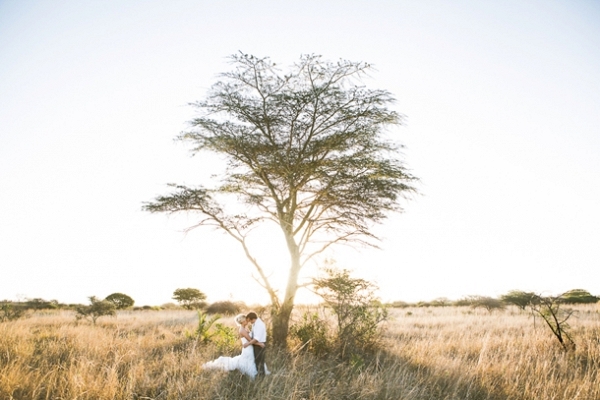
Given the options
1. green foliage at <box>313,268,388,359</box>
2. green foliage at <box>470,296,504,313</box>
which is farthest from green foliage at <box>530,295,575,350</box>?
green foliage at <box>470,296,504,313</box>

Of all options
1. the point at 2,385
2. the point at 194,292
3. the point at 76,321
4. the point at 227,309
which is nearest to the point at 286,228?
the point at 2,385

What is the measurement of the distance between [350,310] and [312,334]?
130cm

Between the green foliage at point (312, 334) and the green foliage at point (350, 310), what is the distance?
0.36 metres

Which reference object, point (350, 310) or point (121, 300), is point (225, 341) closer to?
point (350, 310)

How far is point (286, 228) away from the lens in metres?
9.90

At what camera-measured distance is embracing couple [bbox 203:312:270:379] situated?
669 centimetres

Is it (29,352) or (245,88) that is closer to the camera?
(29,352)

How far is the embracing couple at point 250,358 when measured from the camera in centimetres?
669

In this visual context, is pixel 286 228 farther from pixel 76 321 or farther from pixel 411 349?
pixel 76 321

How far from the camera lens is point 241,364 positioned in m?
6.80

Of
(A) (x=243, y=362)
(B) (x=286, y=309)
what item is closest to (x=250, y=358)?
(A) (x=243, y=362)

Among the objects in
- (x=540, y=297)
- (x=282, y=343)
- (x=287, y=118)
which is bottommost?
(x=282, y=343)

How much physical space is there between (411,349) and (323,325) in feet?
8.45

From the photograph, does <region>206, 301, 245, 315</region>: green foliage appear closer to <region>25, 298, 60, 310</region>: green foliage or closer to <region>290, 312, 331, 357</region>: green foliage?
<region>290, 312, 331, 357</region>: green foliage
